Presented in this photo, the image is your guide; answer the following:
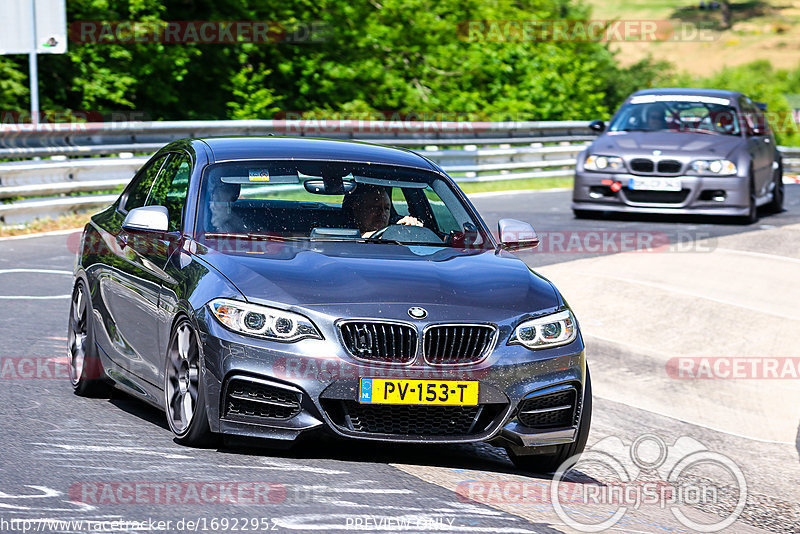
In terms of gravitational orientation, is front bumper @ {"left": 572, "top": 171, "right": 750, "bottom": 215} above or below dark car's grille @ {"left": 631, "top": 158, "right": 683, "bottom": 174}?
below

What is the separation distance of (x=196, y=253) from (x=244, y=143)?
1186 millimetres

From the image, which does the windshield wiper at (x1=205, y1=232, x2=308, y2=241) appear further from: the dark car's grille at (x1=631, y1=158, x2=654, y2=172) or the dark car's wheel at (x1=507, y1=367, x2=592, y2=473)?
the dark car's grille at (x1=631, y1=158, x2=654, y2=172)

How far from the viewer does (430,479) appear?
5883 millimetres

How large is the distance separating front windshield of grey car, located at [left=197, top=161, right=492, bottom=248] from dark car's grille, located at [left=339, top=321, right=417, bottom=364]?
1099mm

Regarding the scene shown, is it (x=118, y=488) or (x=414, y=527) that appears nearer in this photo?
(x=414, y=527)

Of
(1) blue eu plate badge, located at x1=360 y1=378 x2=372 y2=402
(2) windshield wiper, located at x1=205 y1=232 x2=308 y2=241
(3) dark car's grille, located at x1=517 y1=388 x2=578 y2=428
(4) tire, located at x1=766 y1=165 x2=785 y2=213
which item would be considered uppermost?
(2) windshield wiper, located at x1=205 y1=232 x2=308 y2=241

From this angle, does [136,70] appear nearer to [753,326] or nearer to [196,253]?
[753,326]

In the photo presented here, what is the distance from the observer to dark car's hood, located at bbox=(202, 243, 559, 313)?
5980 mm

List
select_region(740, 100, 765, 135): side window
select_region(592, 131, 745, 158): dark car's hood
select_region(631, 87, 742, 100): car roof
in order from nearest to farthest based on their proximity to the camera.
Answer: select_region(592, 131, 745, 158): dark car's hood, select_region(740, 100, 765, 135): side window, select_region(631, 87, 742, 100): car roof

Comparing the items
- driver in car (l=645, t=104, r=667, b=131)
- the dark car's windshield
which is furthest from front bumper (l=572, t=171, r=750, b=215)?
driver in car (l=645, t=104, r=667, b=131)

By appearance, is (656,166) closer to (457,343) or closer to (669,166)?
(669,166)

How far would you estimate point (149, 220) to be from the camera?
670 centimetres

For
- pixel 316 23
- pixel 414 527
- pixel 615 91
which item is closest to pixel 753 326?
pixel 414 527

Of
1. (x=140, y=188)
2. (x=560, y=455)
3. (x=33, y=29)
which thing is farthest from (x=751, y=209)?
(x=560, y=455)
